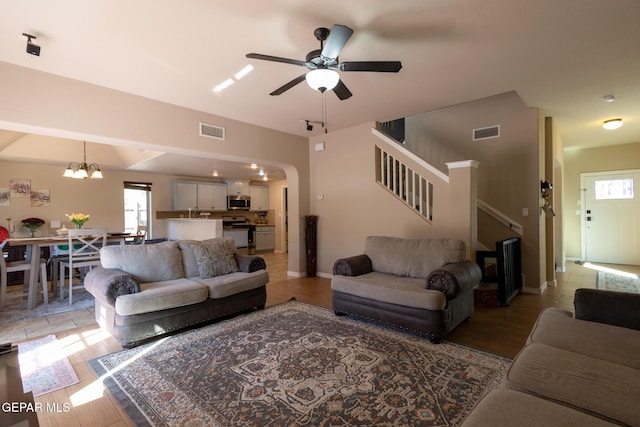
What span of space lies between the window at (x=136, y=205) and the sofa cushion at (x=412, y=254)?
6483 mm

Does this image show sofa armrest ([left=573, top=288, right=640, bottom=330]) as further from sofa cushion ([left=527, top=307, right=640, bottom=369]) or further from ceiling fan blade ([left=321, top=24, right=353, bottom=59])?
ceiling fan blade ([left=321, top=24, right=353, bottom=59])

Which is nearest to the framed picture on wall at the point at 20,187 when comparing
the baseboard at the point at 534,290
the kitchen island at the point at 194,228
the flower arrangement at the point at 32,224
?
the flower arrangement at the point at 32,224

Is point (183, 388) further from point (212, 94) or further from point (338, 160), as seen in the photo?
point (338, 160)

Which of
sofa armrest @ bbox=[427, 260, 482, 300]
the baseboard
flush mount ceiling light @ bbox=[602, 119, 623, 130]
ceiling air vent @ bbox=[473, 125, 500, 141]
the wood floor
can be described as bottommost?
the wood floor

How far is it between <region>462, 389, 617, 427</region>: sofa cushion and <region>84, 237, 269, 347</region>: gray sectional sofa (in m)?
2.77

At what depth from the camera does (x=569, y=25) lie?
2449 millimetres


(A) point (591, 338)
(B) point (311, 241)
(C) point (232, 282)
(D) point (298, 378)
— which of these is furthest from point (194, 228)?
(A) point (591, 338)

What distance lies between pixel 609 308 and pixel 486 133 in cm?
386

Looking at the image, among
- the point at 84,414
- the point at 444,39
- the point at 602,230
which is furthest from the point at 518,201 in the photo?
the point at 84,414

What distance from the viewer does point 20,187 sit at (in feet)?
19.6

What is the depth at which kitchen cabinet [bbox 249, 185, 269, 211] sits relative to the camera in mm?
9738

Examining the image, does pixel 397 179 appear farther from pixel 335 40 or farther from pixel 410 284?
pixel 335 40

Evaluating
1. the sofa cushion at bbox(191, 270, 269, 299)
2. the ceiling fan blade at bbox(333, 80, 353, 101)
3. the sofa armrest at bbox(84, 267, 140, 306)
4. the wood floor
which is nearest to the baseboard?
the wood floor

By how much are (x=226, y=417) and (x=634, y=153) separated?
9.01 metres
